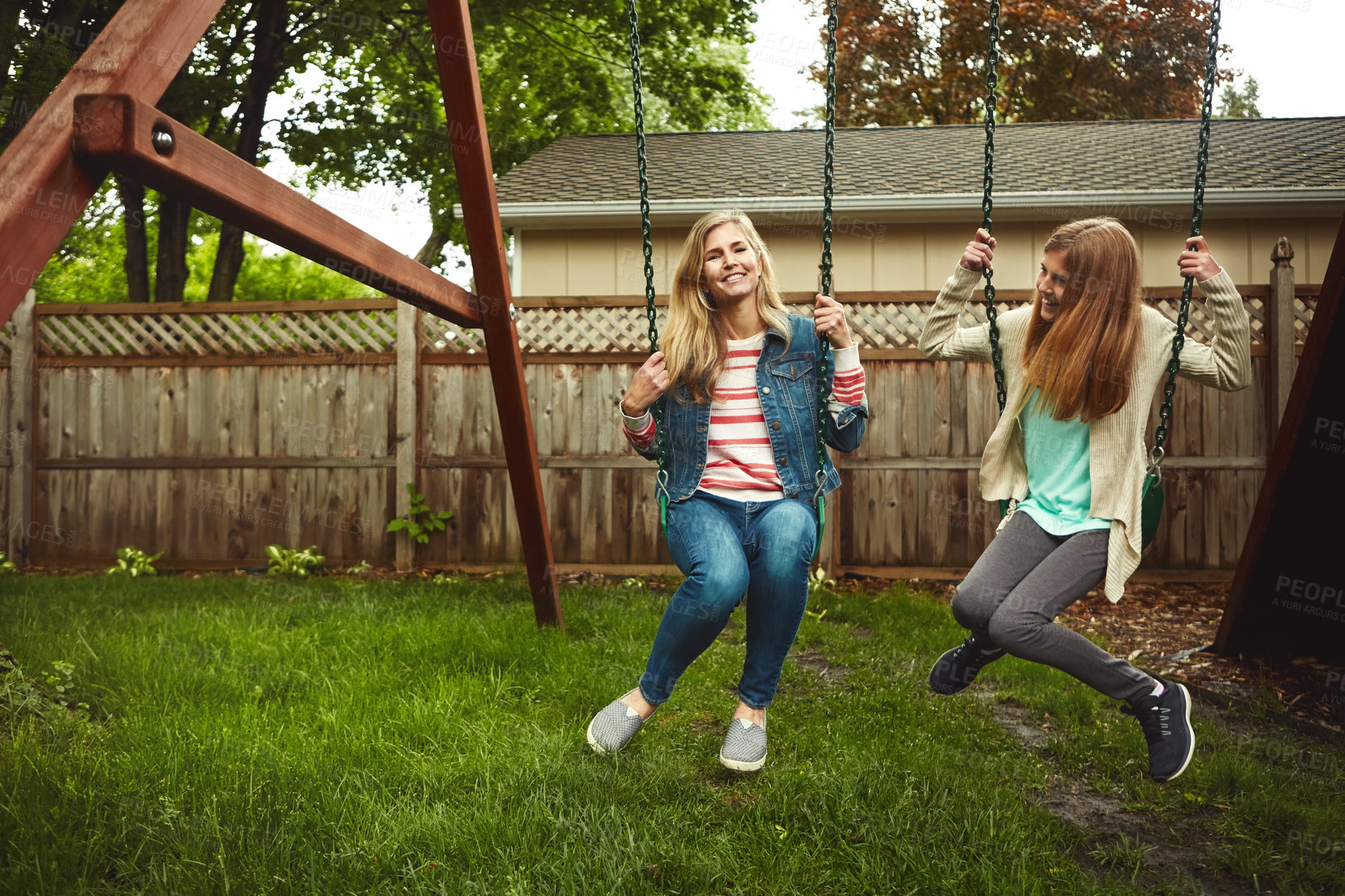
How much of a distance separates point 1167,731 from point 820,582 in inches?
140

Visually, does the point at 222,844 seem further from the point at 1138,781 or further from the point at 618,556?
the point at 618,556

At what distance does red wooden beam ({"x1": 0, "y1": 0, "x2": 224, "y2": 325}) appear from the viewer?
59.4 inches

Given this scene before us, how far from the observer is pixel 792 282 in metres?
8.60

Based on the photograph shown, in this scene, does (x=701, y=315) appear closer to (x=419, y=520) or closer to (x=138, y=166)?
(x=138, y=166)

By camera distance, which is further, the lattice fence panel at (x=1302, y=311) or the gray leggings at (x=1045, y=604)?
the lattice fence panel at (x=1302, y=311)

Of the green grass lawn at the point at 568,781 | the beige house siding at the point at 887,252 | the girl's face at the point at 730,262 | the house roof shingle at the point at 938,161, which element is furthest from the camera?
the house roof shingle at the point at 938,161

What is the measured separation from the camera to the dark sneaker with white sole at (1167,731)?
8.47 ft

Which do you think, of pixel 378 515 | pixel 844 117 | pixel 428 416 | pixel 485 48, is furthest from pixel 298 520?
pixel 844 117

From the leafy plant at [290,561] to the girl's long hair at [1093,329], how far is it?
5397 millimetres

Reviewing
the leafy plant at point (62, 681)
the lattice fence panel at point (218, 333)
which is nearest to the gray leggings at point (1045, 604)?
the leafy plant at point (62, 681)

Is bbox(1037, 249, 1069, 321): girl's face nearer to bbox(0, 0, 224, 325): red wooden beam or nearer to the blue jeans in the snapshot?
the blue jeans

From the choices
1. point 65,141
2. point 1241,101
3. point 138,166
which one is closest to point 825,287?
point 138,166

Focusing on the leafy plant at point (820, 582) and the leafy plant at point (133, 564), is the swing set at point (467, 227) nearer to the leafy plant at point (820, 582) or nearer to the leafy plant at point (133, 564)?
the leafy plant at point (820, 582)

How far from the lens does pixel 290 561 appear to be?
662cm
